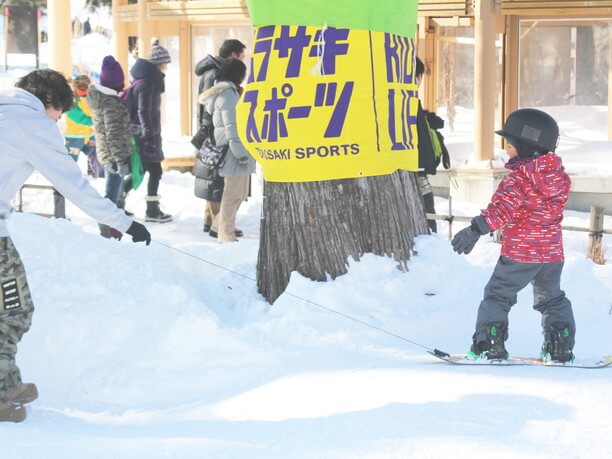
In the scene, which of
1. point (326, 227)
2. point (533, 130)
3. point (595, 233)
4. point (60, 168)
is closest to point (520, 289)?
point (533, 130)

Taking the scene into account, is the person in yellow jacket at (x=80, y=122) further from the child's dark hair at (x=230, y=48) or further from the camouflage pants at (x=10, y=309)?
the camouflage pants at (x=10, y=309)

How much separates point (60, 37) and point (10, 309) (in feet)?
38.1

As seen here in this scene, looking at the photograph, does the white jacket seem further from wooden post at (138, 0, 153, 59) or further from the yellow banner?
wooden post at (138, 0, 153, 59)

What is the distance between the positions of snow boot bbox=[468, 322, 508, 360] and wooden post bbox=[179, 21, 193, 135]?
39.0 ft

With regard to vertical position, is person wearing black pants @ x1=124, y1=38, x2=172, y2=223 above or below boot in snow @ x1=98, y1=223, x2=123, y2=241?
above

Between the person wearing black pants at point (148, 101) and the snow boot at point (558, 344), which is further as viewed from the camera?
the person wearing black pants at point (148, 101)

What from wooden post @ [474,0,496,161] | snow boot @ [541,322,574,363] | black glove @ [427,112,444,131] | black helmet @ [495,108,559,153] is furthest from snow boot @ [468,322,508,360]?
wooden post @ [474,0,496,161]

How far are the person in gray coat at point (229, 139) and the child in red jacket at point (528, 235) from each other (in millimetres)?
4041

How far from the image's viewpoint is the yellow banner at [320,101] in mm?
6168

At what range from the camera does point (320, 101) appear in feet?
20.3

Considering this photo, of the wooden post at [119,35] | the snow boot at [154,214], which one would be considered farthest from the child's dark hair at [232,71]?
the wooden post at [119,35]

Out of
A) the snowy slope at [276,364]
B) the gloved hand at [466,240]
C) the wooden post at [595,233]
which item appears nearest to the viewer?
the snowy slope at [276,364]

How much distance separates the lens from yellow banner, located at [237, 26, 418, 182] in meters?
6.17

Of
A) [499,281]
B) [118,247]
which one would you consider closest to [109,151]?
[118,247]
